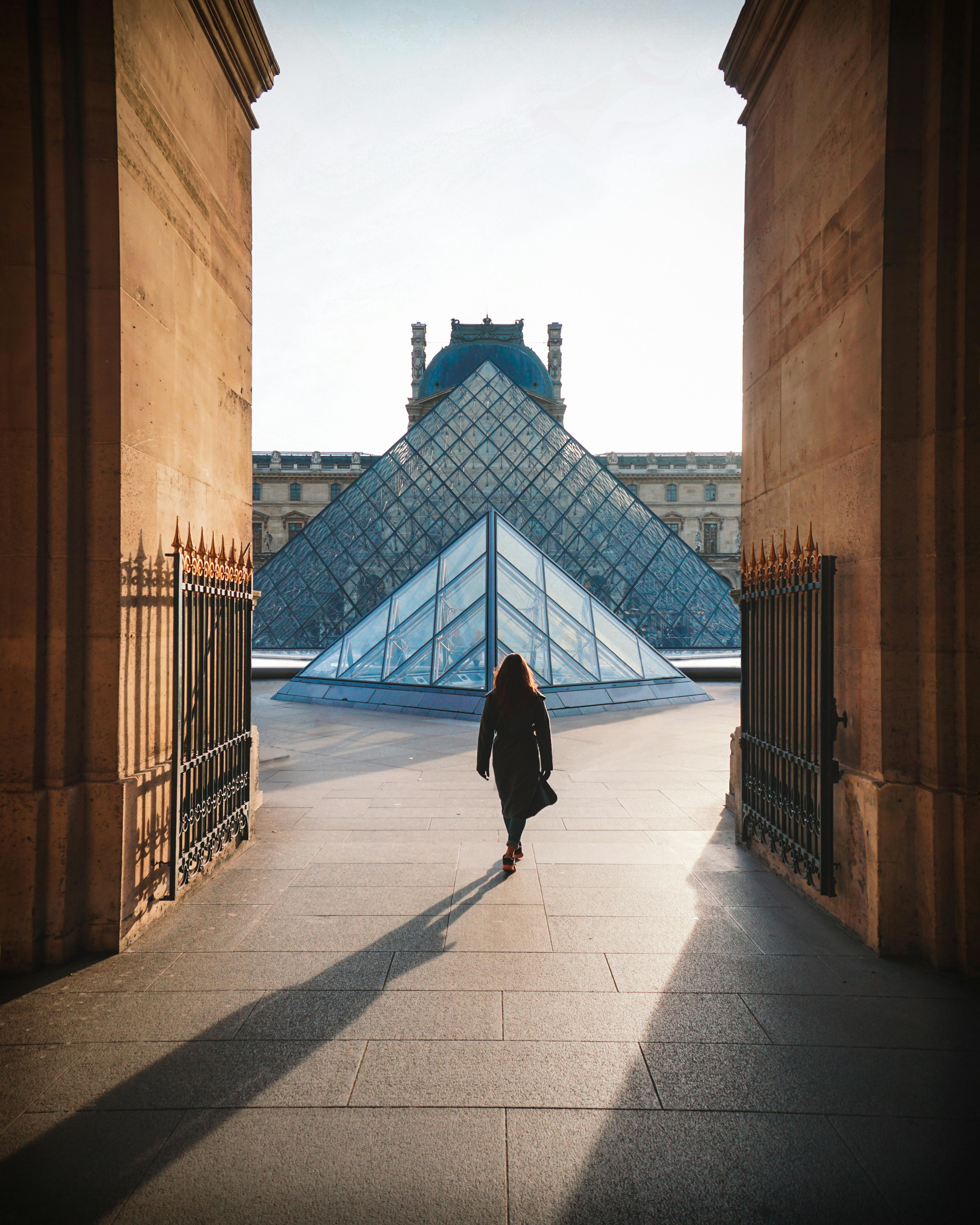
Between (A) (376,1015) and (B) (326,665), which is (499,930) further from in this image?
(B) (326,665)

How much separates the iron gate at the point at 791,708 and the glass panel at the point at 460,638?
745 cm

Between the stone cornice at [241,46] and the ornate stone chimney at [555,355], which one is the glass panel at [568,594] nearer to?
the stone cornice at [241,46]

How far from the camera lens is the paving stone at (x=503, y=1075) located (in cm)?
215

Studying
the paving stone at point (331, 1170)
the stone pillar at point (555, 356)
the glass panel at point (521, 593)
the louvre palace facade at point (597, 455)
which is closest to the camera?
the paving stone at point (331, 1170)

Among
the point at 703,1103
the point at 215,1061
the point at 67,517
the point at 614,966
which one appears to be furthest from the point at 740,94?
the point at 215,1061

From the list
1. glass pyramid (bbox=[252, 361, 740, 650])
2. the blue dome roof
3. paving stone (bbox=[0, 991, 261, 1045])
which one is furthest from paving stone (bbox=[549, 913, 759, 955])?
the blue dome roof

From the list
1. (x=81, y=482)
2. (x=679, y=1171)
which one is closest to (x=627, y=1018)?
(x=679, y=1171)

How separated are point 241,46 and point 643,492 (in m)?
54.5

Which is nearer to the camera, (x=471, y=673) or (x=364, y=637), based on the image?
(x=471, y=673)

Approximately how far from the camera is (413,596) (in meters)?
14.1

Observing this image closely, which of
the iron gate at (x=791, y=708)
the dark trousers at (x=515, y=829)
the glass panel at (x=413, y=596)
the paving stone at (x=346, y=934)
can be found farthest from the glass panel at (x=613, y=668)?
the paving stone at (x=346, y=934)

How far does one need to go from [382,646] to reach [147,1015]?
10.7m

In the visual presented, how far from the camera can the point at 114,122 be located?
3207mm

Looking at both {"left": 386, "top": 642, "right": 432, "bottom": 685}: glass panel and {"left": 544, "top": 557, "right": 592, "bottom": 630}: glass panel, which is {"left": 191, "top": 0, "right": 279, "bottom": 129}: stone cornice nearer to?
{"left": 386, "top": 642, "right": 432, "bottom": 685}: glass panel
